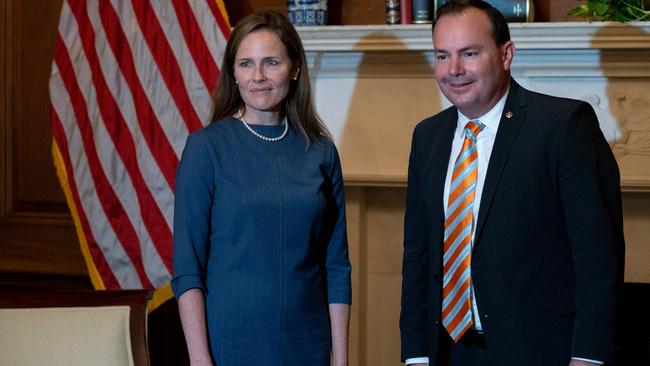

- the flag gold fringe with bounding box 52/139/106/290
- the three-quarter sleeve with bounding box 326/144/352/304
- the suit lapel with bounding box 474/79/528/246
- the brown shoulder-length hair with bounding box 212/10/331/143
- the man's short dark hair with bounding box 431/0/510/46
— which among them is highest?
the man's short dark hair with bounding box 431/0/510/46

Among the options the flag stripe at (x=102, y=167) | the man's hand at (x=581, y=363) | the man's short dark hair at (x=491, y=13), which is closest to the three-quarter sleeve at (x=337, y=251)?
the man's short dark hair at (x=491, y=13)

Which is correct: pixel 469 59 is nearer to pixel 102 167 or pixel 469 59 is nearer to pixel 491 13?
pixel 491 13

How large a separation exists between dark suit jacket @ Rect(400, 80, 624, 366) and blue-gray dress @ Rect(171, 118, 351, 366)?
1.39ft

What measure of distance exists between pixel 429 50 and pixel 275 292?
5.75ft

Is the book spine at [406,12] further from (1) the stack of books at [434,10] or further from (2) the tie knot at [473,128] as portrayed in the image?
(2) the tie knot at [473,128]

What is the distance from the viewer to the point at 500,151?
2205 mm

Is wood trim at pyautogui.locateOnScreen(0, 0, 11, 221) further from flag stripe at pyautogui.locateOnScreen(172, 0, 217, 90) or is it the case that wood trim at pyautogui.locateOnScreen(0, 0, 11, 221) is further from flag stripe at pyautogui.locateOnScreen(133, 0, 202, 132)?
flag stripe at pyautogui.locateOnScreen(172, 0, 217, 90)

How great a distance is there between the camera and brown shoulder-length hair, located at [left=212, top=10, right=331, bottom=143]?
2.36 meters

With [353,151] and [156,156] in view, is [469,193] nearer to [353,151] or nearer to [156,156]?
[353,151]

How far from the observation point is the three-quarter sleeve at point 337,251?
2.41 meters

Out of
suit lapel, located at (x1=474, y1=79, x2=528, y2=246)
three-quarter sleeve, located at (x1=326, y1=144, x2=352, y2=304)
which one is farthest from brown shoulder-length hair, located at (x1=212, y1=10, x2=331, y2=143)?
suit lapel, located at (x1=474, y1=79, x2=528, y2=246)

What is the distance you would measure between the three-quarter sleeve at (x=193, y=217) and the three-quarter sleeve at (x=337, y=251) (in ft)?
1.10

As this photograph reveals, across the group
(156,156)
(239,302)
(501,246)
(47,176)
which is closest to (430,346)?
(501,246)

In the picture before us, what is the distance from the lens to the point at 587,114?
7.11ft
